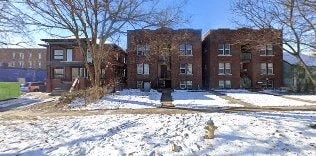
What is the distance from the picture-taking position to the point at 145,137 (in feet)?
30.7

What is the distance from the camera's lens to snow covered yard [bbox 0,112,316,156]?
320 inches

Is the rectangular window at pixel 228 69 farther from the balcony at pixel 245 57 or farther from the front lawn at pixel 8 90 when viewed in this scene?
the front lawn at pixel 8 90

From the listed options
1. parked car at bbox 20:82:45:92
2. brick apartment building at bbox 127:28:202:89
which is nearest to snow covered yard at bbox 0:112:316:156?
brick apartment building at bbox 127:28:202:89

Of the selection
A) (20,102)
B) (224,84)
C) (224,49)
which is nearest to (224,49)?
(224,49)

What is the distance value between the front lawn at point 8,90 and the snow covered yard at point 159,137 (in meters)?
16.1

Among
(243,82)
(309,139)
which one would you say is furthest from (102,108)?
(243,82)

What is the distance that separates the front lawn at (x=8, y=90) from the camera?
26856 mm

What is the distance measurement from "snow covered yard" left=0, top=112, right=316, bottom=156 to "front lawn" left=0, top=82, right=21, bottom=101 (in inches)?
633

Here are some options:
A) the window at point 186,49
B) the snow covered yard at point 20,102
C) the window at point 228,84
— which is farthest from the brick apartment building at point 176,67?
the snow covered yard at point 20,102

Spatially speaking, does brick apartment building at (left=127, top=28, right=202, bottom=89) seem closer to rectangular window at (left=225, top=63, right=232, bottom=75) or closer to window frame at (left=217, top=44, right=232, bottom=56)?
window frame at (left=217, top=44, right=232, bottom=56)

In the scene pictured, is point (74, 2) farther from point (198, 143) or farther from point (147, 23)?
point (198, 143)

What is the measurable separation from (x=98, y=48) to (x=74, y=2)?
424 centimetres

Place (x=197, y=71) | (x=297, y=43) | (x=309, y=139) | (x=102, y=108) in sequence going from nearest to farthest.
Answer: (x=309, y=139) → (x=297, y=43) → (x=102, y=108) → (x=197, y=71)

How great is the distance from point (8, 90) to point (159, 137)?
73.0 feet
